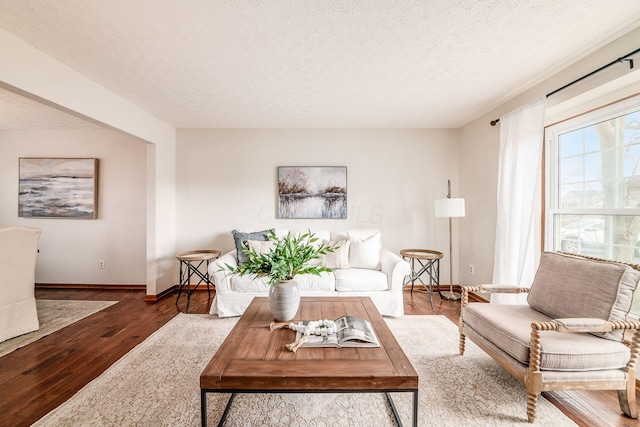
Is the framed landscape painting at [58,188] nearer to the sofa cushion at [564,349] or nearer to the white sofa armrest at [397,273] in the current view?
the white sofa armrest at [397,273]

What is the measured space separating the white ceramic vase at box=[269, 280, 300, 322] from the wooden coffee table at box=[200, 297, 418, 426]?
0.46 feet

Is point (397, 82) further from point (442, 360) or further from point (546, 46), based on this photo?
point (442, 360)

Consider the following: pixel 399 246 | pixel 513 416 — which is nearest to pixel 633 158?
pixel 513 416

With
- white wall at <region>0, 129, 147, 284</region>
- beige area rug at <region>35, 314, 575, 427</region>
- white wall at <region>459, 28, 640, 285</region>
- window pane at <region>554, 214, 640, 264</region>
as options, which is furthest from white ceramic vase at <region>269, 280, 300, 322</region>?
white wall at <region>0, 129, 147, 284</region>

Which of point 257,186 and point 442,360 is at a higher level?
point 257,186

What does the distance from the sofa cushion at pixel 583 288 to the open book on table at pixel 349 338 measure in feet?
4.27

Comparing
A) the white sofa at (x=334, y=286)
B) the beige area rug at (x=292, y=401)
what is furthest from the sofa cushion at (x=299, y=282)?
the beige area rug at (x=292, y=401)

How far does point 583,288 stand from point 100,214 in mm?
5569

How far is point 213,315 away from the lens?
3.05 meters

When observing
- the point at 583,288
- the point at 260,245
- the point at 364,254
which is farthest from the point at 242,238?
the point at 583,288

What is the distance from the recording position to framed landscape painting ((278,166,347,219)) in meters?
3.98

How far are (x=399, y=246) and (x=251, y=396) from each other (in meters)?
2.92

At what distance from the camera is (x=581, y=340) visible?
5.05 feet

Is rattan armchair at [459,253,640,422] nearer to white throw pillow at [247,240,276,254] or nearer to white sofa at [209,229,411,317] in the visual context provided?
white sofa at [209,229,411,317]
